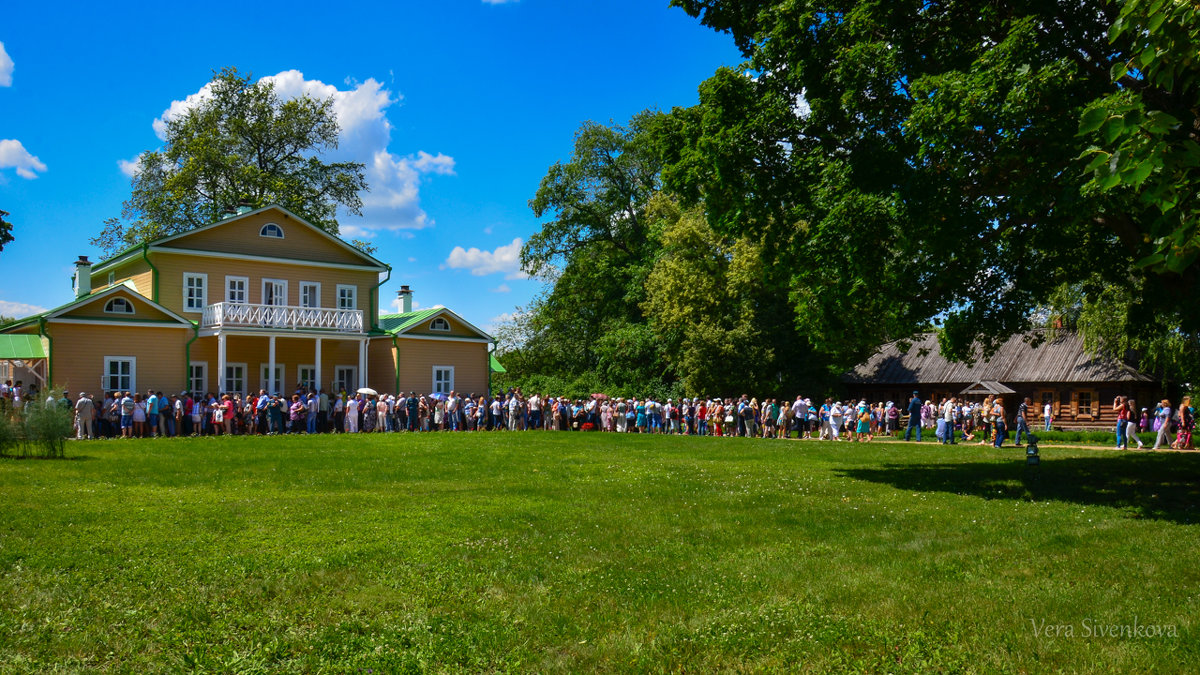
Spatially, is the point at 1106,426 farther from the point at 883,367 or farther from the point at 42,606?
the point at 42,606

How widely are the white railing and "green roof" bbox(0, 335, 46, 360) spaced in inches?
206

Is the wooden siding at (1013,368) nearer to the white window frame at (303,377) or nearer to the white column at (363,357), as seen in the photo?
the white column at (363,357)

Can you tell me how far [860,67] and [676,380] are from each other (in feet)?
99.3

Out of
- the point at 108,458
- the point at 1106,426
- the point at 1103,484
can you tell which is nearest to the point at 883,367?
the point at 1106,426

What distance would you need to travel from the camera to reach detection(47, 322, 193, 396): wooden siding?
2741cm

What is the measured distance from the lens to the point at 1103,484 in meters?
14.7

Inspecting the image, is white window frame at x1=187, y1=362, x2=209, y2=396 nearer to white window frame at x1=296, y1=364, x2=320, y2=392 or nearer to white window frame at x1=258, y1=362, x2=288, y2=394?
white window frame at x1=258, y1=362, x2=288, y2=394

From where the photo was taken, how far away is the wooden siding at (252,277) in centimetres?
3102

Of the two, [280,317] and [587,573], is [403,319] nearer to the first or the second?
[280,317]

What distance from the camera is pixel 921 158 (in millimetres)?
12281

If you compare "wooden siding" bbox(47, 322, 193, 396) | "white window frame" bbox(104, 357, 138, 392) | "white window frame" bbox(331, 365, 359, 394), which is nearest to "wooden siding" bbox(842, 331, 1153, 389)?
"white window frame" bbox(331, 365, 359, 394)

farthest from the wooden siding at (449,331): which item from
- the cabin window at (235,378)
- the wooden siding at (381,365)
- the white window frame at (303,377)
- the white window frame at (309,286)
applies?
the cabin window at (235,378)

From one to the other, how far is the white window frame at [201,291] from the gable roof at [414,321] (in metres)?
7.29

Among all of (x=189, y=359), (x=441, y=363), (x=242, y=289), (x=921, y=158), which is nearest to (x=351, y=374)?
(x=441, y=363)
